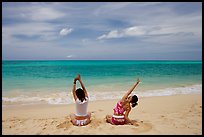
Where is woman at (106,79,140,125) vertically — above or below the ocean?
above

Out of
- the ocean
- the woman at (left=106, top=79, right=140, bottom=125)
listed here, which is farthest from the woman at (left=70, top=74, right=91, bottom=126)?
the ocean

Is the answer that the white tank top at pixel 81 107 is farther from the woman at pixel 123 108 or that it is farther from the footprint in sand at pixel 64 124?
the woman at pixel 123 108

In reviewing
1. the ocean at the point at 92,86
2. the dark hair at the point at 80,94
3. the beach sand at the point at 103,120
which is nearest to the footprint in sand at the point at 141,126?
the beach sand at the point at 103,120

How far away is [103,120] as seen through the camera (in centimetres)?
552

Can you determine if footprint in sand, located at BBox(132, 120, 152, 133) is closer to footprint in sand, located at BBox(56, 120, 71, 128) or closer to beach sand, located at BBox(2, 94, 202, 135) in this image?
beach sand, located at BBox(2, 94, 202, 135)

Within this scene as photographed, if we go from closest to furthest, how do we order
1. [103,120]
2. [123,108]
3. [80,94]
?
[80,94]
[123,108]
[103,120]

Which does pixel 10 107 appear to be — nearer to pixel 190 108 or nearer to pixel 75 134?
pixel 75 134

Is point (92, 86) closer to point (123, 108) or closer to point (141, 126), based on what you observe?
point (123, 108)

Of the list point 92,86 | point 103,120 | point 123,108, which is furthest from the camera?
point 92,86

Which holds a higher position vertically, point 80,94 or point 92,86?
point 80,94

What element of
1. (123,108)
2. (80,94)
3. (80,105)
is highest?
(80,94)

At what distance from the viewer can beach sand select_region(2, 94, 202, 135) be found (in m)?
4.67

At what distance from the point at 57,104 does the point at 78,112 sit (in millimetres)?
3043

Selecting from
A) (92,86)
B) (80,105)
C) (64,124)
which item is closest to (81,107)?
(80,105)
